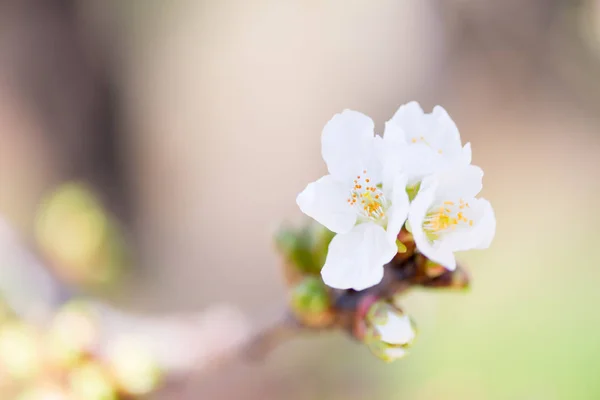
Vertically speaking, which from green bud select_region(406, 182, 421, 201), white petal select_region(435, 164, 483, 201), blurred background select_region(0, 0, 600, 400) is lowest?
white petal select_region(435, 164, 483, 201)

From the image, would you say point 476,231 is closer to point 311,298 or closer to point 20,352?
point 311,298

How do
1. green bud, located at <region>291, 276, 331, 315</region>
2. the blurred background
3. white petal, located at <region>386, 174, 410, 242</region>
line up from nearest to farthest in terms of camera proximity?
white petal, located at <region>386, 174, 410, 242</region>
green bud, located at <region>291, 276, 331, 315</region>
the blurred background

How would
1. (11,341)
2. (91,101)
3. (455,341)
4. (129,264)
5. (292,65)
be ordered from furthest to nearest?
(292,65) < (91,101) < (129,264) < (455,341) < (11,341)

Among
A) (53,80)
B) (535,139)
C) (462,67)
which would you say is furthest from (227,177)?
(535,139)

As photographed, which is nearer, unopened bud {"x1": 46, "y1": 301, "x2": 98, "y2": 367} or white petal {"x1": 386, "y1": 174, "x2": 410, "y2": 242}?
white petal {"x1": 386, "y1": 174, "x2": 410, "y2": 242}

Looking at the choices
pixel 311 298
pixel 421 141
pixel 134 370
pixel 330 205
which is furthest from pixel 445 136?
pixel 134 370

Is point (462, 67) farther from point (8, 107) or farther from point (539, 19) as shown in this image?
point (8, 107)

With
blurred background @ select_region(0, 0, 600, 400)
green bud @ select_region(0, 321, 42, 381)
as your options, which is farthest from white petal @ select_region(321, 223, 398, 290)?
blurred background @ select_region(0, 0, 600, 400)

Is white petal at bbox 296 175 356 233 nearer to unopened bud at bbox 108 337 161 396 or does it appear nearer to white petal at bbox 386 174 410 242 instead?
white petal at bbox 386 174 410 242
